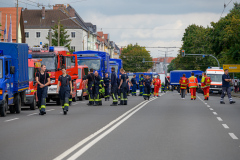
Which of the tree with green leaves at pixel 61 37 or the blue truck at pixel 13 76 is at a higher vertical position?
the tree with green leaves at pixel 61 37

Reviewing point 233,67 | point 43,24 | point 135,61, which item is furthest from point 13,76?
point 135,61

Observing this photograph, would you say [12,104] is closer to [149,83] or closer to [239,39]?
[149,83]

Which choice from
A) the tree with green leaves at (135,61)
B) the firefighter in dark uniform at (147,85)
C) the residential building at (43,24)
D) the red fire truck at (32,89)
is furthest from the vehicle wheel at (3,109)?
the tree with green leaves at (135,61)

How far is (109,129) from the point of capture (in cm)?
1269

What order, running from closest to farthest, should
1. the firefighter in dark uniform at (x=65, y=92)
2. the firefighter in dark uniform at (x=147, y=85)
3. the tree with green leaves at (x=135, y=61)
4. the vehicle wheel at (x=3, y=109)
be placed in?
the vehicle wheel at (x=3, y=109) → the firefighter in dark uniform at (x=65, y=92) → the firefighter in dark uniform at (x=147, y=85) → the tree with green leaves at (x=135, y=61)

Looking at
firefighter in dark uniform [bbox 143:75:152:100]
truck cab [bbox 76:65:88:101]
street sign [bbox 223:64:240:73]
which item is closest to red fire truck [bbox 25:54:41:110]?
truck cab [bbox 76:65:88:101]

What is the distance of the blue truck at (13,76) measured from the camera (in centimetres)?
1728

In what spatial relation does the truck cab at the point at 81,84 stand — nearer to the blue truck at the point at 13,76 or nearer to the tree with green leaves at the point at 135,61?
the blue truck at the point at 13,76

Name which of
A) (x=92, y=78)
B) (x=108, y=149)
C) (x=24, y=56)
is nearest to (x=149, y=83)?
(x=92, y=78)

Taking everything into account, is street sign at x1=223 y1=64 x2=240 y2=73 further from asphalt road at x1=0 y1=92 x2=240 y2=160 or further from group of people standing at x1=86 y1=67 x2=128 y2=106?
asphalt road at x1=0 y1=92 x2=240 y2=160

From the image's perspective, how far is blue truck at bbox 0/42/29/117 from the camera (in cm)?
1728

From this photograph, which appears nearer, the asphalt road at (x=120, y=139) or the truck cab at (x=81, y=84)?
the asphalt road at (x=120, y=139)

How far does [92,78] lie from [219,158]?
643 inches

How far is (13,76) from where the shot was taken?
61.2 ft
